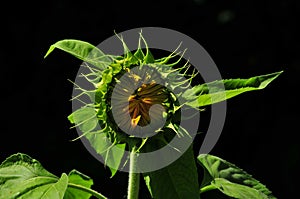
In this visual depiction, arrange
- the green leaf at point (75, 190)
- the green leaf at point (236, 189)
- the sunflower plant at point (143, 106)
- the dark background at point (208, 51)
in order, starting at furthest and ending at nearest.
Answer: the dark background at point (208, 51)
the green leaf at point (75, 190)
the green leaf at point (236, 189)
the sunflower plant at point (143, 106)

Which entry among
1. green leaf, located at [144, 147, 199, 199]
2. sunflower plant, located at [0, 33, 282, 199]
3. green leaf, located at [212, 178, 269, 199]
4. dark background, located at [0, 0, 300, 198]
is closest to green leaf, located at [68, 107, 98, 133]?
sunflower plant, located at [0, 33, 282, 199]

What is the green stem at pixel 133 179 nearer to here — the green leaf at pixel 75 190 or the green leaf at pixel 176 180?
the green leaf at pixel 176 180

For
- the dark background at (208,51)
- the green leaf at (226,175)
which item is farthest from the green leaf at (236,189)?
the dark background at (208,51)

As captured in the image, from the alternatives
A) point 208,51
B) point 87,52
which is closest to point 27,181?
point 87,52

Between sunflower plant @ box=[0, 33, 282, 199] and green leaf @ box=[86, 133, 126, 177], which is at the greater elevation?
sunflower plant @ box=[0, 33, 282, 199]

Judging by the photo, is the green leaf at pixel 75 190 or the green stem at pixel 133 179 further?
the green leaf at pixel 75 190

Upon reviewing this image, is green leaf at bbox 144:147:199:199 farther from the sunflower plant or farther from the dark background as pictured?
the dark background
